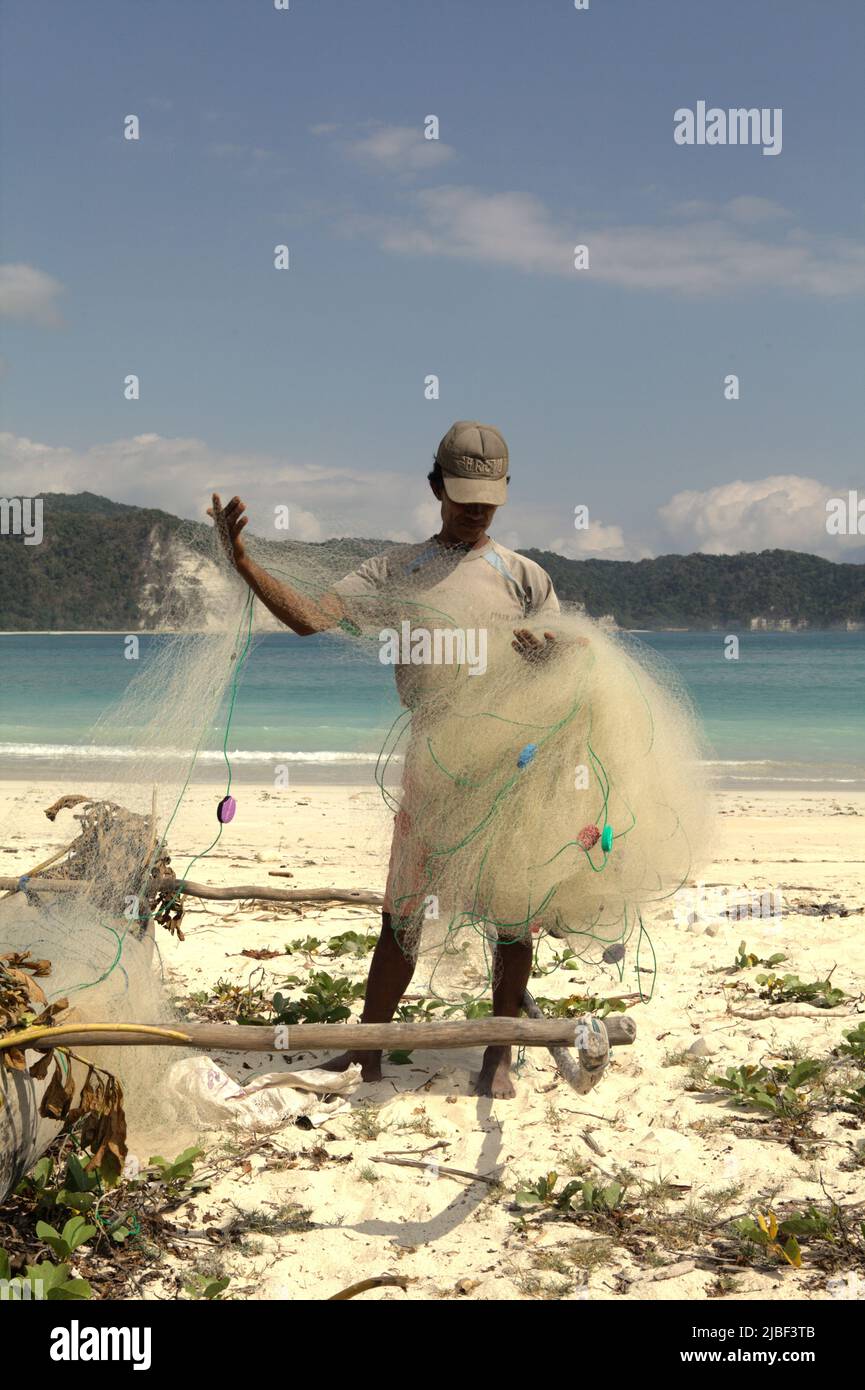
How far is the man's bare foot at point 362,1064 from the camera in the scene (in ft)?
13.0

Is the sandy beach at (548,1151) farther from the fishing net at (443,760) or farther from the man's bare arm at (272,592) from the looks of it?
the man's bare arm at (272,592)

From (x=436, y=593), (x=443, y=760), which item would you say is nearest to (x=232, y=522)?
(x=436, y=593)

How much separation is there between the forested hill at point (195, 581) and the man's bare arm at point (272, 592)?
0.26m

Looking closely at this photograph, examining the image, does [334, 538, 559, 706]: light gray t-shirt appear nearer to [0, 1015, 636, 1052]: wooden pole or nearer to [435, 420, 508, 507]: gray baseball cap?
[435, 420, 508, 507]: gray baseball cap

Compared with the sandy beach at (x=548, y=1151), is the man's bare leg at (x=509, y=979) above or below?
above

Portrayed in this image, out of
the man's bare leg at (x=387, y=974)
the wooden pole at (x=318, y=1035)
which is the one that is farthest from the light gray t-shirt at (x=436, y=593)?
the wooden pole at (x=318, y=1035)

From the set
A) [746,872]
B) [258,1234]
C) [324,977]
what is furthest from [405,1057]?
[746,872]

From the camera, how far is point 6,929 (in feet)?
10.7

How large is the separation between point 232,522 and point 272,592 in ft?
0.81

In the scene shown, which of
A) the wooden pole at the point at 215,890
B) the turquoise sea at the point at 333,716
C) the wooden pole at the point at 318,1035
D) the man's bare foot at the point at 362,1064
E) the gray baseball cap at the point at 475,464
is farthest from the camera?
the man's bare foot at the point at 362,1064

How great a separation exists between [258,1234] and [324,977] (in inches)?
64.2

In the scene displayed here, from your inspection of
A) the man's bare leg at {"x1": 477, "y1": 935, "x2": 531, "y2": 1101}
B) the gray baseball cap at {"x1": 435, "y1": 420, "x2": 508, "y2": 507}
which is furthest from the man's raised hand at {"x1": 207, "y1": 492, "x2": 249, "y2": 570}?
the man's bare leg at {"x1": 477, "y1": 935, "x2": 531, "y2": 1101}

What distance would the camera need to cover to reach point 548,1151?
346 centimetres

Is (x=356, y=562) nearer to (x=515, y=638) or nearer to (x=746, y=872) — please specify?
(x=515, y=638)
